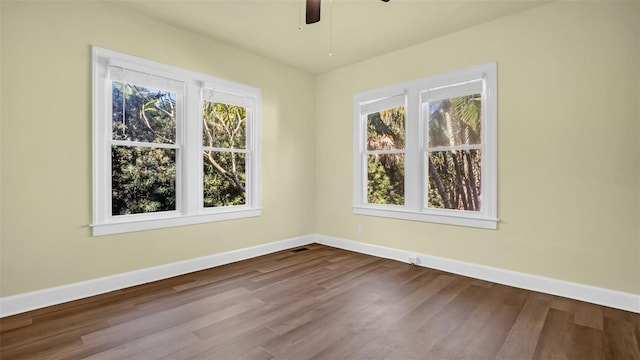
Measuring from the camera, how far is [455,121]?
374 cm

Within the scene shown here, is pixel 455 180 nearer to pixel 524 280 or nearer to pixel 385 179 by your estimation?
pixel 385 179

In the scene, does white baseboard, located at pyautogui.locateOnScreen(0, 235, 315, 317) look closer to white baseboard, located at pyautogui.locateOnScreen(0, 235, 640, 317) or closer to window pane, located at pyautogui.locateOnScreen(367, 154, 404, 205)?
white baseboard, located at pyautogui.locateOnScreen(0, 235, 640, 317)

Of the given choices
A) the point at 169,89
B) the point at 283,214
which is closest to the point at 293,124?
the point at 283,214

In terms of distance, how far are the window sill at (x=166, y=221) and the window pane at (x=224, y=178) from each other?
165 mm

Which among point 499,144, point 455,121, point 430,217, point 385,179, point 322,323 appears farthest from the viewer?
point 385,179

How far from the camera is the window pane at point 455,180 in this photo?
3625mm

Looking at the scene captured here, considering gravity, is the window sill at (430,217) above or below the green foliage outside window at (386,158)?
below

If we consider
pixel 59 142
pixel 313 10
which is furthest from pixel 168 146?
pixel 313 10

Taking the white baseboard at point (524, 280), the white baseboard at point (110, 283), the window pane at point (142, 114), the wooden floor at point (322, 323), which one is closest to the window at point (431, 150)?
the white baseboard at point (524, 280)

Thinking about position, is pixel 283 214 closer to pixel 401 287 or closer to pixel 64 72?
pixel 401 287

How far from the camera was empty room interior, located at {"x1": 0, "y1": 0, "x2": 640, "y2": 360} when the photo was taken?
2379 mm

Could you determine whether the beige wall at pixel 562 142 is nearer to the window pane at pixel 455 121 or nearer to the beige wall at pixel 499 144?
the beige wall at pixel 499 144

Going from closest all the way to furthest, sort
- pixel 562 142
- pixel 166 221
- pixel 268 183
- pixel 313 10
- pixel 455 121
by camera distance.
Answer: pixel 313 10, pixel 562 142, pixel 166 221, pixel 455 121, pixel 268 183

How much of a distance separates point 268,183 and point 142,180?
1.68m
